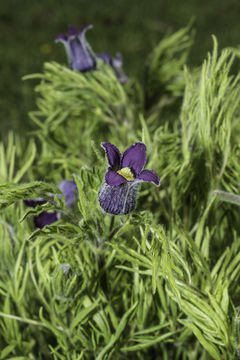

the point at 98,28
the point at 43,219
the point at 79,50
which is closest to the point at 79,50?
the point at 79,50

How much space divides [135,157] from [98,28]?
9.14 ft

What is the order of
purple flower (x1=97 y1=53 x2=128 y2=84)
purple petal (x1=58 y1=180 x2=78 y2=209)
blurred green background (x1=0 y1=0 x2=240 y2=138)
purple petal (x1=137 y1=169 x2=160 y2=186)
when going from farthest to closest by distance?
blurred green background (x1=0 y1=0 x2=240 y2=138) < purple flower (x1=97 y1=53 x2=128 y2=84) < purple petal (x1=58 y1=180 x2=78 y2=209) < purple petal (x1=137 y1=169 x2=160 y2=186)

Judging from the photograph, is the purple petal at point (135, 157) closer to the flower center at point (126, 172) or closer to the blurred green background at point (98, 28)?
the flower center at point (126, 172)

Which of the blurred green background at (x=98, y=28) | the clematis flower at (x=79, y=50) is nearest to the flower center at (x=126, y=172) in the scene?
the clematis flower at (x=79, y=50)

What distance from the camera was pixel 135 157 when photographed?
1.02ft

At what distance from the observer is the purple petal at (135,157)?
0.30m

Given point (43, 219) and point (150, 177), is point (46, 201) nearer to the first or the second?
point (43, 219)

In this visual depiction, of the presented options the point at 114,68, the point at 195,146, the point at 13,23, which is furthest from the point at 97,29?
the point at 195,146

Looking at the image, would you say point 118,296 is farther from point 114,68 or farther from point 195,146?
point 114,68

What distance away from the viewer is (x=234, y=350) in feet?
1.01

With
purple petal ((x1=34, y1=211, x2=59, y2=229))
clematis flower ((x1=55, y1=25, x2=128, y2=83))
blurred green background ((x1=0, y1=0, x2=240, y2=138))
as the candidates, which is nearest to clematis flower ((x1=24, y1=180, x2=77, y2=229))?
purple petal ((x1=34, y1=211, x2=59, y2=229))

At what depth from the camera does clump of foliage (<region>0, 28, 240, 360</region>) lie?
0.31 meters

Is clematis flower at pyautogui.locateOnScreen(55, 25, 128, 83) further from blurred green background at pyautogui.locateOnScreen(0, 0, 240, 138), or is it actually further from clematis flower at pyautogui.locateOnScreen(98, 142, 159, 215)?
blurred green background at pyautogui.locateOnScreen(0, 0, 240, 138)

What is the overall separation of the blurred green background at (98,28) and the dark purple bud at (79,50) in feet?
4.89
